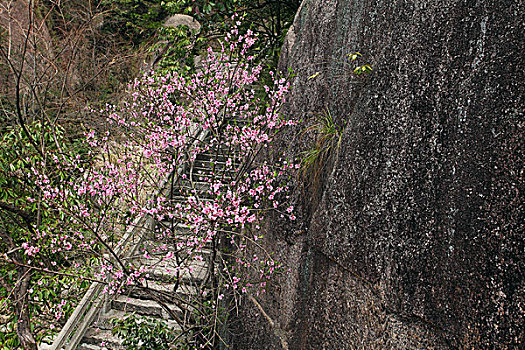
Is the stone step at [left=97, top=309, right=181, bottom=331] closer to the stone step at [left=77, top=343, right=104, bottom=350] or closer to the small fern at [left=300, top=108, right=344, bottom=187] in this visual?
the stone step at [left=77, top=343, right=104, bottom=350]

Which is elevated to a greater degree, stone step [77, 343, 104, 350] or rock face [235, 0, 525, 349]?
rock face [235, 0, 525, 349]

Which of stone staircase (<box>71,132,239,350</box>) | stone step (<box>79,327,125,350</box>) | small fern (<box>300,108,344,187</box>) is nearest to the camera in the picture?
small fern (<box>300,108,344,187</box>)

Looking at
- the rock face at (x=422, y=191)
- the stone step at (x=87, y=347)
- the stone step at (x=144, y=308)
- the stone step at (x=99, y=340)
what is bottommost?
the stone step at (x=87, y=347)

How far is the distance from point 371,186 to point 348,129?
539 mm

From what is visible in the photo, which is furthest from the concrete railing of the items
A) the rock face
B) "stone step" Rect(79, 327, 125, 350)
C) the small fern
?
the rock face

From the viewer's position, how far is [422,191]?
6.79 feet

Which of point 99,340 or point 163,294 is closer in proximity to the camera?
point 163,294

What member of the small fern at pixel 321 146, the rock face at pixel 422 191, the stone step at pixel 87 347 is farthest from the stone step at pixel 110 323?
the small fern at pixel 321 146

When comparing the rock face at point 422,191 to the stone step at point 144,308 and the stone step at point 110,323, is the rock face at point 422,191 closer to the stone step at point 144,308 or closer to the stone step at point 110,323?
the stone step at point 110,323

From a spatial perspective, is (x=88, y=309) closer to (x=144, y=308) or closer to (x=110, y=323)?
(x=110, y=323)

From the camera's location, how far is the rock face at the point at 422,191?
5.50 ft

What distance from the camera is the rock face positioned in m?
1.68

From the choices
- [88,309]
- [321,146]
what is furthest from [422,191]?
[88,309]

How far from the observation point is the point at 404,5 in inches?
98.3
